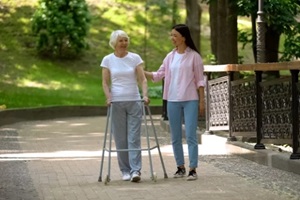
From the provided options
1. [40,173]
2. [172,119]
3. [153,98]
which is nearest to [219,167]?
[172,119]

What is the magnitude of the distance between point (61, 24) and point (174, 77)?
2485 centimetres

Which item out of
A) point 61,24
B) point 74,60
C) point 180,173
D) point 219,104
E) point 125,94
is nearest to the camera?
point 125,94

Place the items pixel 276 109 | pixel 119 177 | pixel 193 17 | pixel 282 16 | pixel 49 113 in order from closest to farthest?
pixel 119 177 < pixel 276 109 < pixel 282 16 < pixel 49 113 < pixel 193 17

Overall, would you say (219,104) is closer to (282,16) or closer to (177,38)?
(282,16)

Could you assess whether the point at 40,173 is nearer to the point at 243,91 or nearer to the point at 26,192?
the point at 26,192

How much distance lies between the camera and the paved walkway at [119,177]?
9.47 meters

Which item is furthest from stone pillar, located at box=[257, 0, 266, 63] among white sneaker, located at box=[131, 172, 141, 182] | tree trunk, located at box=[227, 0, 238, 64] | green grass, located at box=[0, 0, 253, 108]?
green grass, located at box=[0, 0, 253, 108]

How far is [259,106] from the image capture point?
13.2 meters

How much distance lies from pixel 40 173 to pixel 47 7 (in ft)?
81.0

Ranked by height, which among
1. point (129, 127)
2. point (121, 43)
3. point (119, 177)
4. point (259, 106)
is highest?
point (121, 43)

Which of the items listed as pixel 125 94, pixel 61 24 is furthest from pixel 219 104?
pixel 61 24

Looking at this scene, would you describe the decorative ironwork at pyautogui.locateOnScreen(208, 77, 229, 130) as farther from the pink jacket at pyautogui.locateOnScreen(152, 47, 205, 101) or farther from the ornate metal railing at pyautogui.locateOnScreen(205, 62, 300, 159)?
the pink jacket at pyautogui.locateOnScreen(152, 47, 205, 101)

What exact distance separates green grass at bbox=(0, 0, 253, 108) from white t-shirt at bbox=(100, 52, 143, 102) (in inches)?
660

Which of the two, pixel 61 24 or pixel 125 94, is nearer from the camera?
pixel 125 94
